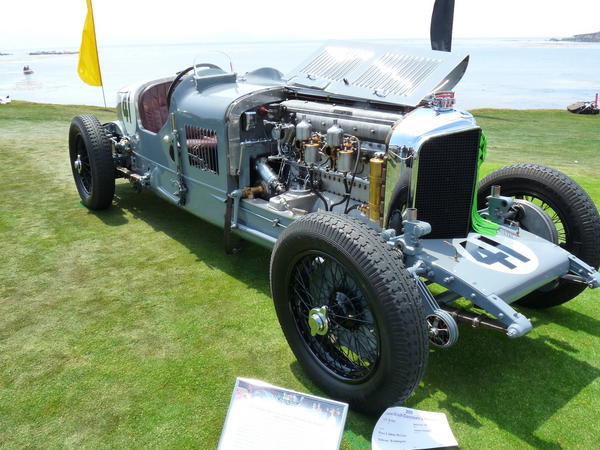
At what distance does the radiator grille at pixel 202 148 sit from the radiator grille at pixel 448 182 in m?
1.91

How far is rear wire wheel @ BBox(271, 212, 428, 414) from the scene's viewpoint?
2.34m

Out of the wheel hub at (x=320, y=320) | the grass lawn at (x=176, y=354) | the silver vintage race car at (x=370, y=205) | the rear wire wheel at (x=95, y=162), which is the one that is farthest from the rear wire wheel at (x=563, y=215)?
the rear wire wheel at (x=95, y=162)

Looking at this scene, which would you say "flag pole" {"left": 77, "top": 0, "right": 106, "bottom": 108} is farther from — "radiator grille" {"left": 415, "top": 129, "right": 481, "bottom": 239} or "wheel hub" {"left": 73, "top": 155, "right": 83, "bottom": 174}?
"radiator grille" {"left": 415, "top": 129, "right": 481, "bottom": 239}

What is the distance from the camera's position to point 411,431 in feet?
8.22

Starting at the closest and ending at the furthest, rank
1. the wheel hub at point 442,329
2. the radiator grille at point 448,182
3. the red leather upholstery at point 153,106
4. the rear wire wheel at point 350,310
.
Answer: the rear wire wheel at point 350,310 → the wheel hub at point 442,329 → the radiator grille at point 448,182 → the red leather upholstery at point 153,106

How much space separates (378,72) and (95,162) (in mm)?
3377

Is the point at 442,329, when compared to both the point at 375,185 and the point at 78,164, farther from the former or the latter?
the point at 78,164

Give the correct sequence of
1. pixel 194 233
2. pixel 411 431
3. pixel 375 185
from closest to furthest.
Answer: pixel 411 431 < pixel 375 185 < pixel 194 233

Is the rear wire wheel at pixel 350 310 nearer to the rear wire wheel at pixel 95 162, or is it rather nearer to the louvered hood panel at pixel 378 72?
the louvered hood panel at pixel 378 72

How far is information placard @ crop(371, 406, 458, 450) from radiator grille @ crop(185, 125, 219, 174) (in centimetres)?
257

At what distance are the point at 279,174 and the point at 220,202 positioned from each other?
1.93ft

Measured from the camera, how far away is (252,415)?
2.30m

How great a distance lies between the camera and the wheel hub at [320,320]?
2.69m

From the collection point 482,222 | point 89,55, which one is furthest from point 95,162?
point 89,55
